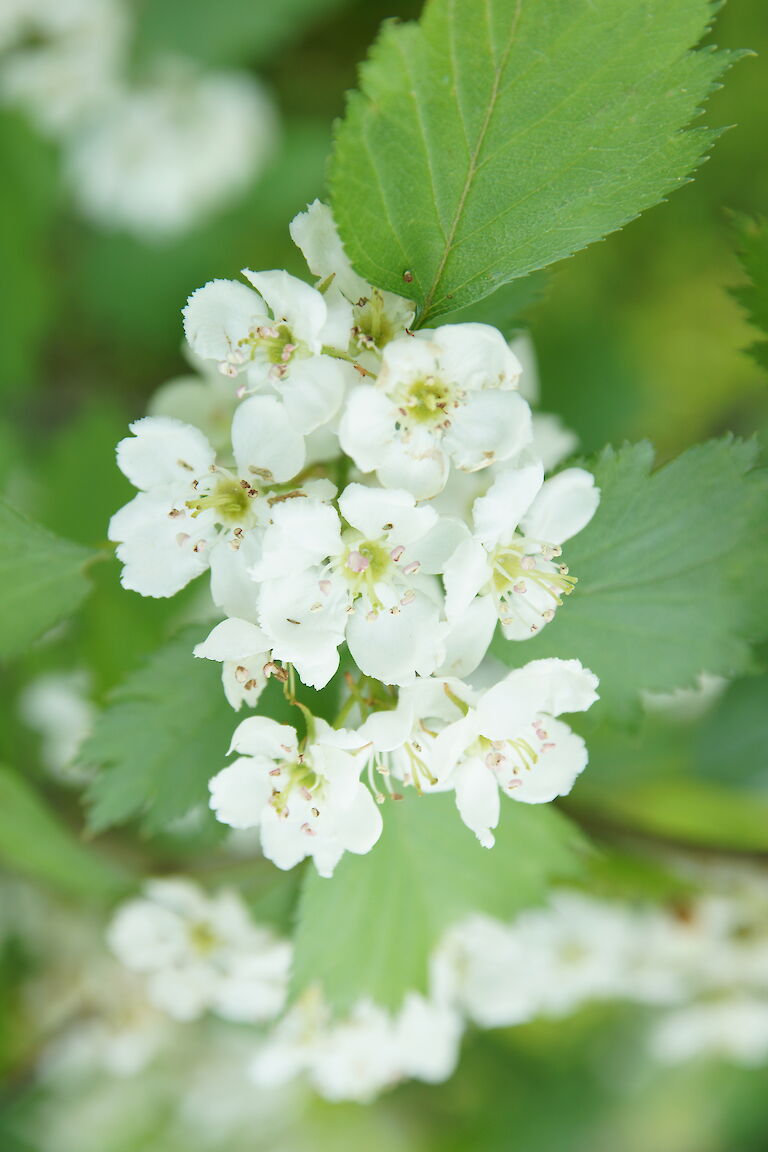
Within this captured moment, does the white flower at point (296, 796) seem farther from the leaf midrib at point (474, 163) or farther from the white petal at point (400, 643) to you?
the leaf midrib at point (474, 163)

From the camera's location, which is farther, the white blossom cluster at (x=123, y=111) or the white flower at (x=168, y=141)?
the white flower at (x=168, y=141)

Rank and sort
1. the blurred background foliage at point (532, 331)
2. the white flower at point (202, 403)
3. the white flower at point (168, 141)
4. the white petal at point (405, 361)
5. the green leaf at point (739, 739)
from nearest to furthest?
1. the white petal at point (405, 361)
2. the white flower at point (202, 403)
3. the green leaf at point (739, 739)
4. the blurred background foliage at point (532, 331)
5. the white flower at point (168, 141)

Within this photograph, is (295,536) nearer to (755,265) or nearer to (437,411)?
(437,411)

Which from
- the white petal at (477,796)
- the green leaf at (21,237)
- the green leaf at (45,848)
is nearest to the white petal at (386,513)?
the white petal at (477,796)

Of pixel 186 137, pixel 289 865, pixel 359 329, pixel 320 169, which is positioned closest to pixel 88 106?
pixel 186 137

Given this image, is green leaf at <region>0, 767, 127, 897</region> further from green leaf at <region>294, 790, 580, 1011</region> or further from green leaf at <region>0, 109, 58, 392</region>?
green leaf at <region>0, 109, 58, 392</region>

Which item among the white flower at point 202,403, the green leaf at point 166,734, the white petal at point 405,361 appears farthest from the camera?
the white flower at point 202,403

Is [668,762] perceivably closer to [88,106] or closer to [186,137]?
[186,137]

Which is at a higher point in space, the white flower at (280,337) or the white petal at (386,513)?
the white flower at (280,337)
